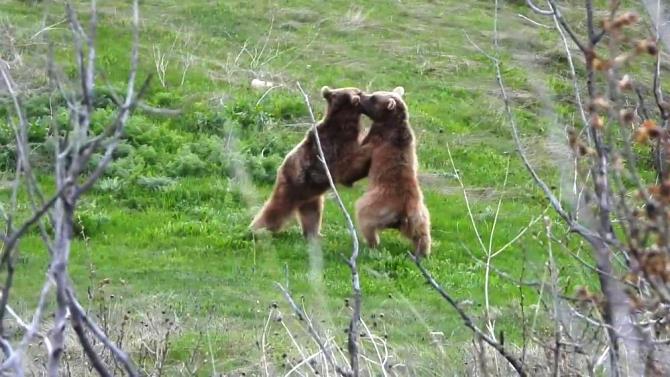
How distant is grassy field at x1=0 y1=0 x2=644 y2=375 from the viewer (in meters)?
9.02

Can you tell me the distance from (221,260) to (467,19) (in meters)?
12.7

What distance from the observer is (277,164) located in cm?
1360

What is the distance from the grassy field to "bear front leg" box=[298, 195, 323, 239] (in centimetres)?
16

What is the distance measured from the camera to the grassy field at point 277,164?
9.02 meters

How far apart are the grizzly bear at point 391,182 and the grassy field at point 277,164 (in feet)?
1.15

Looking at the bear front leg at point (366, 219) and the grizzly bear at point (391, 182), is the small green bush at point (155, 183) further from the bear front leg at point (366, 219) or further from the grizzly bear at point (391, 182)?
the bear front leg at point (366, 219)

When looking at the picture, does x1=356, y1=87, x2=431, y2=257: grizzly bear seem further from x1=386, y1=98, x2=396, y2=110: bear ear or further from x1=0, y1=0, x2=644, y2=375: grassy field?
x1=0, y1=0, x2=644, y2=375: grassy field

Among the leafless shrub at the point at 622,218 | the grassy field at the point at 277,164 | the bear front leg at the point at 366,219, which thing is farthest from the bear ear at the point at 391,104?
the leafless shrub at the point at 622,218

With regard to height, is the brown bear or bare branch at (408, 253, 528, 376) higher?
bare branch at (408, 253, 528, 376)

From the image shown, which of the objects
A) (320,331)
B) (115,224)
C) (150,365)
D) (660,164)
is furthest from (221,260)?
(660,164)

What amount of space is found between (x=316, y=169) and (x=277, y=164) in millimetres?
2707

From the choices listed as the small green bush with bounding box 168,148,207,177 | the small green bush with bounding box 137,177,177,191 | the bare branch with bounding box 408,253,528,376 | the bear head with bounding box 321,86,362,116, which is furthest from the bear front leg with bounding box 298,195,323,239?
the bare branch with bounding box 408,253,528,376

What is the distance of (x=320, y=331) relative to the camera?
659 centimetres

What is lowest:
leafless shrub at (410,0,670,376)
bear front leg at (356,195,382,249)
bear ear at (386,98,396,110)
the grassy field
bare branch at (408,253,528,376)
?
the grassy field
